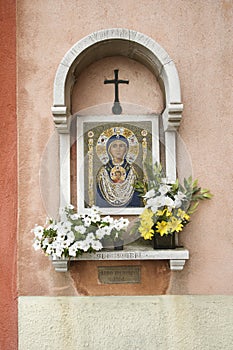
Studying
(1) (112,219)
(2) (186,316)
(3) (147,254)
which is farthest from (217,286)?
(1) (112,219)

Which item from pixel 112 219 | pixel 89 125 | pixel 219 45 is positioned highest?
pixel 219 45

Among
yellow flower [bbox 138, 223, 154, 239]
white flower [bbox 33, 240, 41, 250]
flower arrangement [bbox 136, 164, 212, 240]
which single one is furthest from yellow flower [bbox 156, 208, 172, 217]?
white flower [bbox 33, 240, 41, 250]

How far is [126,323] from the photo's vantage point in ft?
13.1

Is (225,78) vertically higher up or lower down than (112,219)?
higher up

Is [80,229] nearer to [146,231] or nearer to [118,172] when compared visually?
[146,231]

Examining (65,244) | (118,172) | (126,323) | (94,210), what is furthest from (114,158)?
(126,323)

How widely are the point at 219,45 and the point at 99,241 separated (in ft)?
5.50

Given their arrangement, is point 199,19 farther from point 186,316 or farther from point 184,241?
point 186,316

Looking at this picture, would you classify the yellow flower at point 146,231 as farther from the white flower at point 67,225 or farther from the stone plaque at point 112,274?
the white flower at point 67,225

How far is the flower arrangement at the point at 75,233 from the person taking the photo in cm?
372

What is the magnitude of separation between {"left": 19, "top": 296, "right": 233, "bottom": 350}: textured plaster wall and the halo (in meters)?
1.01

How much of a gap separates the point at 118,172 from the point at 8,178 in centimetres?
80

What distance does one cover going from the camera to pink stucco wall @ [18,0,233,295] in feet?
13.3

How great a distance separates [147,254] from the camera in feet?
12.6
